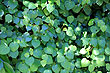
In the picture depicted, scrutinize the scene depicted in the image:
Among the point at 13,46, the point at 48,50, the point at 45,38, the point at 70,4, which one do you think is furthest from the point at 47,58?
the point at 70,4

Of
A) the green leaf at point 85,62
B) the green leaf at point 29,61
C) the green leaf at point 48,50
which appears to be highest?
the green leaf at point 48,50

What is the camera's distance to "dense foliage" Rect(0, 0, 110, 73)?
1401mm

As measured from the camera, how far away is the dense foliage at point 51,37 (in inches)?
55.2

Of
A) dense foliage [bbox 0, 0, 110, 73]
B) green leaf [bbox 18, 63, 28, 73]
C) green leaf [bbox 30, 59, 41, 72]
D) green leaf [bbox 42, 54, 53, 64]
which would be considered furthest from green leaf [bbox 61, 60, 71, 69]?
green leaf [bbox 18, 63, 28, 73]

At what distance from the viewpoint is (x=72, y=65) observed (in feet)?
5.11

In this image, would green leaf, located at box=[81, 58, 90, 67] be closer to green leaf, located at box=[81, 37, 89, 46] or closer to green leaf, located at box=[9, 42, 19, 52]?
green leaf, located at box=[81, 37, 89, 46]

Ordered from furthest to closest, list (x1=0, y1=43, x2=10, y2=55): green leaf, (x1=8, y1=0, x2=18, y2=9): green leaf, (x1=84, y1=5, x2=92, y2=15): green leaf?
1. (x1=84, y1=5, x2=92, y2=15): green leaf
2. (x1=8, y1=0, x2=18, y2=9): green leaf
3. (x1=0, y1=43, x2=10, y2=55): green leaf

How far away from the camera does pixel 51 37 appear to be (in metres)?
1.48

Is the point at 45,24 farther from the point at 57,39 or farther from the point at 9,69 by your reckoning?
the point at 9,69

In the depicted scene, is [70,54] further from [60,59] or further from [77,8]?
[77,8]

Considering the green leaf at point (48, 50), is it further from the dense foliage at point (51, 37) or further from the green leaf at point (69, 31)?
the green leaf at point (69, 31)

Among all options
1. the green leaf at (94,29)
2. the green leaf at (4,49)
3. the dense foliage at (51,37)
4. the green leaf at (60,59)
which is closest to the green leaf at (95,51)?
the dense foliage at (51,37)

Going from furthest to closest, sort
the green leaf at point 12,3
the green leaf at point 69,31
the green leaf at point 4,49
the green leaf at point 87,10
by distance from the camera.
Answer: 1. the green leaf at point 87,10
2. the green leaf at point 69,31
3. the green leaf at point 12,3
4. the green leaf at point 4,49

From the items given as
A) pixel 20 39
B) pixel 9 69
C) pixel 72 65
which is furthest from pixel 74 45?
pixel 9 69
